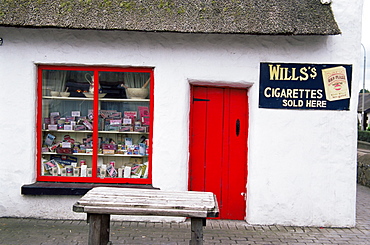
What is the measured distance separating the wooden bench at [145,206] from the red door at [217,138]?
1.64m

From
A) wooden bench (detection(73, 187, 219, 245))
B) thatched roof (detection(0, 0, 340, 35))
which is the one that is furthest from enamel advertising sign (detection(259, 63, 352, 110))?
wooden bench (detection(73, 187, 219, 245))

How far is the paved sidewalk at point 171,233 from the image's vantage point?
210 inches

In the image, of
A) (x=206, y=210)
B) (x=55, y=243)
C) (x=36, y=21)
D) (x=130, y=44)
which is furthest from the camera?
(x=130, y=44)

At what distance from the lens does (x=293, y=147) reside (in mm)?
6141

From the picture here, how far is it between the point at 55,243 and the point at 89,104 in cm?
229

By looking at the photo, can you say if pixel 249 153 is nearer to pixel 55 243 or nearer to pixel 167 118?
pixel 167 118

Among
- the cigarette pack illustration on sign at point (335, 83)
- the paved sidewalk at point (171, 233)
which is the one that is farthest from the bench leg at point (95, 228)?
the cigarette pack illustration on sign at point (335, 83)

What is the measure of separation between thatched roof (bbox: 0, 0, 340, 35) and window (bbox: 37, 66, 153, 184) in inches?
32.6

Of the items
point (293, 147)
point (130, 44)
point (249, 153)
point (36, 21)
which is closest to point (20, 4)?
point (36, 21)

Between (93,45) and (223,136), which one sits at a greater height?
(93,45)

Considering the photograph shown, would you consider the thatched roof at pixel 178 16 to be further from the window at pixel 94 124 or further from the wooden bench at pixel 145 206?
the wooden bench at pixel 145 206

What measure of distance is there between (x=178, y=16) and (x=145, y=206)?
3.02 m

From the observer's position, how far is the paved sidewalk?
5332 millimetres

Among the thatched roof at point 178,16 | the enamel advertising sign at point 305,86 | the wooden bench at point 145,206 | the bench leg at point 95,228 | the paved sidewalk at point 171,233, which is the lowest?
the paved sidewalk at point 171,233
